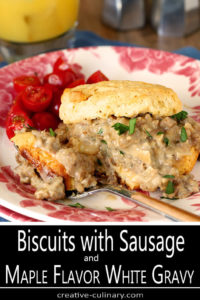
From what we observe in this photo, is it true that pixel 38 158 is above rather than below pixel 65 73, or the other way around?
below

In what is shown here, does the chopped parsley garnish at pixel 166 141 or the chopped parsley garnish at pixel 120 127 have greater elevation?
the chopped parsley garnish at pixel 120 127

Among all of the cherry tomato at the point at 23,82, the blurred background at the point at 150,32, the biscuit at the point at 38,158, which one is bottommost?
the biscuit at the point at 38,158

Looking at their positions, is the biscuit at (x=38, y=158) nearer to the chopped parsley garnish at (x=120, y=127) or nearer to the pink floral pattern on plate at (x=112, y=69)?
the pink floral pattern on plate at (x=112, y=69)

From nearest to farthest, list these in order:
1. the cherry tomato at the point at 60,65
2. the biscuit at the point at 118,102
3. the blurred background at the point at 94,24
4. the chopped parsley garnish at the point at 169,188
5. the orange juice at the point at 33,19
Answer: the chopped parsley garnish at the point at 169,188
the biscuit at the point at 118,102
the cherry tomato at the point at 60,65
the orange juice at the point at 33,19
the blurred background at the point at 94,24

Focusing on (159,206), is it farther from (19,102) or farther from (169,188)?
(19,102)

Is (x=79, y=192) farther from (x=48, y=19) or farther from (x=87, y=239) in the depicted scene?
(x=48, y=19)

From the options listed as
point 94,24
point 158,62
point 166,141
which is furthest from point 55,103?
point 94,24

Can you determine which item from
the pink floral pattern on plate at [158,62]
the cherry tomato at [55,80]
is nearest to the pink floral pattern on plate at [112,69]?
the pink floral pattern on plate at [158,62]
